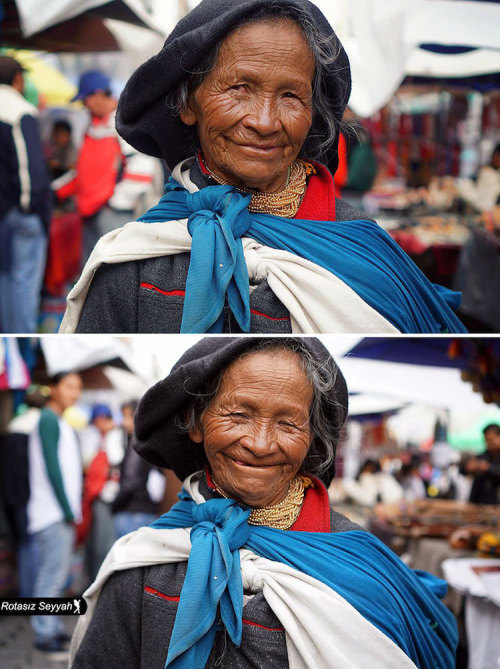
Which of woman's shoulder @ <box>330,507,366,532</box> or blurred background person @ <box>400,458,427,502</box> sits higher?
woman's shoulder @ <box>330,507,366,532</box>

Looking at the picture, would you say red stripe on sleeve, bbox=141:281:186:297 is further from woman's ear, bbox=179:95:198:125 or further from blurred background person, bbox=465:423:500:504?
blurred background person, bbox=465:423:500:504

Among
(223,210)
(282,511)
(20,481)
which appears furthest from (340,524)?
(20,481)

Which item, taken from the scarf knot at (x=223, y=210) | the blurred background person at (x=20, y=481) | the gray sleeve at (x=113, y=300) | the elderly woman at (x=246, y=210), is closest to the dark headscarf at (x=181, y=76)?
the elderly woman at (x=246, y=210)

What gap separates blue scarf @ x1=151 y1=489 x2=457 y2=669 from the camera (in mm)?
1836

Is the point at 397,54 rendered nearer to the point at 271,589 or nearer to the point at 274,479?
the point at 274,479

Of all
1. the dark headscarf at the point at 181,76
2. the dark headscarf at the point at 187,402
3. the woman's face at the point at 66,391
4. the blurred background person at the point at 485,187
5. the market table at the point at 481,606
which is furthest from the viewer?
the blurred background person at the point at 485,187

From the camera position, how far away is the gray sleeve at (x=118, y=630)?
2.01m

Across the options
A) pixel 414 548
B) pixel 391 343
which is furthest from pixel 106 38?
pixel 414 548

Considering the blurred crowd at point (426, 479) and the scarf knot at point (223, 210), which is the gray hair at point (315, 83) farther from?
the blurred crowd at point (426, 479)

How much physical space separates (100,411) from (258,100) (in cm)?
191

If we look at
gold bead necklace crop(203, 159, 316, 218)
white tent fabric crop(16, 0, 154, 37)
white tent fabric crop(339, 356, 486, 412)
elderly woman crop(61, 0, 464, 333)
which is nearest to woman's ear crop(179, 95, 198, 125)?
elderly woman crop(61, 0, 464, 333)

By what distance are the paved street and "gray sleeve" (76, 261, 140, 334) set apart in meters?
0.91

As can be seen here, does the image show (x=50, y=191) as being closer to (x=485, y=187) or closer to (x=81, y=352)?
(x=81, y=352)

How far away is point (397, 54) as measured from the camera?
2885 millimetres
